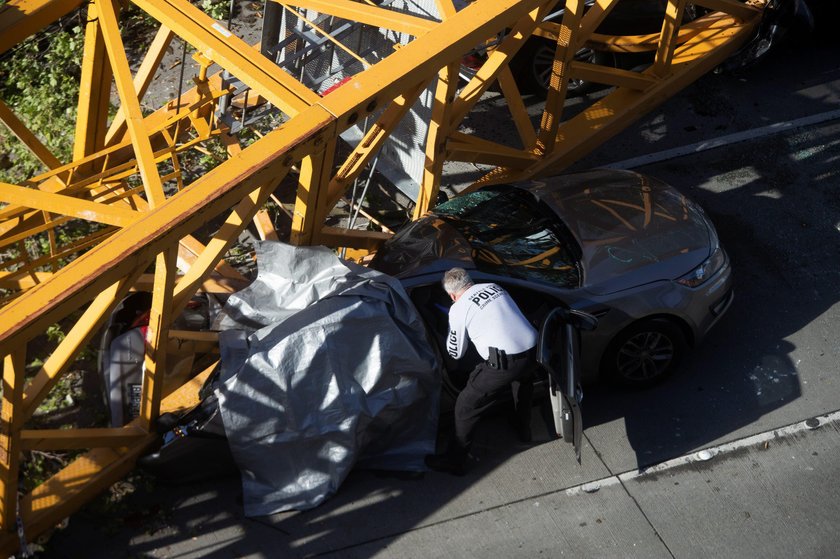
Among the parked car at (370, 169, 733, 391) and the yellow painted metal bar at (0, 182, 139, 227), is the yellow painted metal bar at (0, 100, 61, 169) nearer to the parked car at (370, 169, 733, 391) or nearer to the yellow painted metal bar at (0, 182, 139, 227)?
the yellow painted metal bar at (0, 182, 139, 227)

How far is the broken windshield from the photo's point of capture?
605cm

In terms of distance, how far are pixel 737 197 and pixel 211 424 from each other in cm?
536

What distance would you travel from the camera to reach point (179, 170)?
6.62 m

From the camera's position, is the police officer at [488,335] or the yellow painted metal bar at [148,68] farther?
the yellow painted metal bar at [148,68]

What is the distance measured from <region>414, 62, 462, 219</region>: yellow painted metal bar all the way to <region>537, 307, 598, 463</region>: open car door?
5.86 feet

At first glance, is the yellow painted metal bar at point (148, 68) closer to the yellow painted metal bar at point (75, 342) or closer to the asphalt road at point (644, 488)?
the yellow painted metal bar at point (75, 342)

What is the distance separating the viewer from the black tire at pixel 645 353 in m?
6.22

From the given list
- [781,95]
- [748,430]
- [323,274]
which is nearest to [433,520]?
[323,274]

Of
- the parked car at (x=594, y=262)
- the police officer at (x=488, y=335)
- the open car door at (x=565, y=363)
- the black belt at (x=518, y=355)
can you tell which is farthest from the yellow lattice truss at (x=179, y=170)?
the open car door at (x=565, y=363)

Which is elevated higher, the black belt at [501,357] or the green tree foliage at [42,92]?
the green tree foliage at [42,92]

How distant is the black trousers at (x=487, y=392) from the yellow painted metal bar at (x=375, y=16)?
2.34 meters

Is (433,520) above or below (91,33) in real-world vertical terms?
below

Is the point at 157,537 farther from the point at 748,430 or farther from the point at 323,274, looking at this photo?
the point at 748,430

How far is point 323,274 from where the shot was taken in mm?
5914
